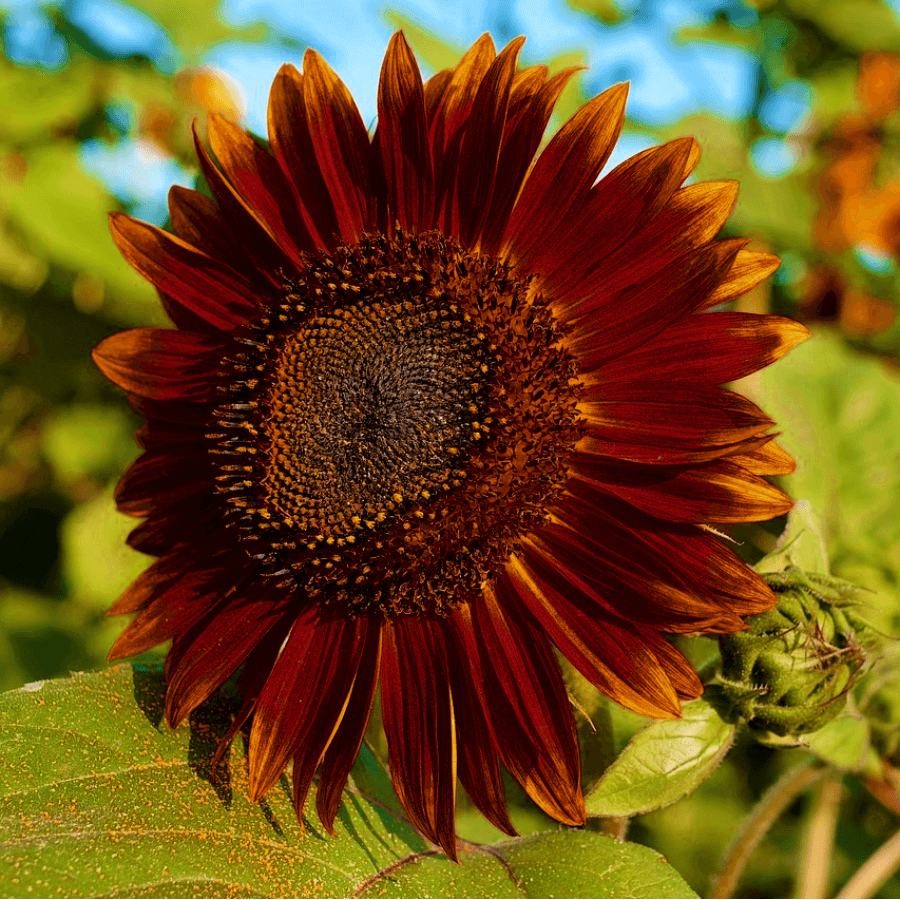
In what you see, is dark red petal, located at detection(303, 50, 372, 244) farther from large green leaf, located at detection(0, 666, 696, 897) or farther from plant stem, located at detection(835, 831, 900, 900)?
plant stem, located at detection(835, 831, 900, 900)

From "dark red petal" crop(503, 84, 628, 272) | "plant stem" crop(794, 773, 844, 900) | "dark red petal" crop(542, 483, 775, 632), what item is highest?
"dark red petal" crop(503, 84, 628, 272)

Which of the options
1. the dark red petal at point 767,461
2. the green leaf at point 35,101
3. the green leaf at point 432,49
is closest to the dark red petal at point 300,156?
the dark red petal at point 767,461

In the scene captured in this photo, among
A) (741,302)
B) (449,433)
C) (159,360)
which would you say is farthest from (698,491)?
(741,302)

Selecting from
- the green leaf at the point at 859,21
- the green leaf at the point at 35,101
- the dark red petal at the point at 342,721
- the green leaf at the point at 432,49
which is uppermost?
the green leaf at the point at 859,21

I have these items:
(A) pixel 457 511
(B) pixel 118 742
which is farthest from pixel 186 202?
(B) pixel 118 742

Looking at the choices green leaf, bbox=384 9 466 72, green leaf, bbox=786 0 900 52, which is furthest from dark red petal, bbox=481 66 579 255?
green leaf, bbox=786 0 900 52

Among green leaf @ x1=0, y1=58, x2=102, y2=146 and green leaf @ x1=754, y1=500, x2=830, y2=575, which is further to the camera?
green leaf @ x1=0, y1=58, x2=102, y2=146

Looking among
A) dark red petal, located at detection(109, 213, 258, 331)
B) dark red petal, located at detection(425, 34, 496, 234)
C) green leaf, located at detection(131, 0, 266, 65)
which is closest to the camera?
dark red petal, located at detection(425, 34, 496, 234)

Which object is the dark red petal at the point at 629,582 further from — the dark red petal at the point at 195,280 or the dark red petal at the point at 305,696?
the dark red petal at the point at 195,280
